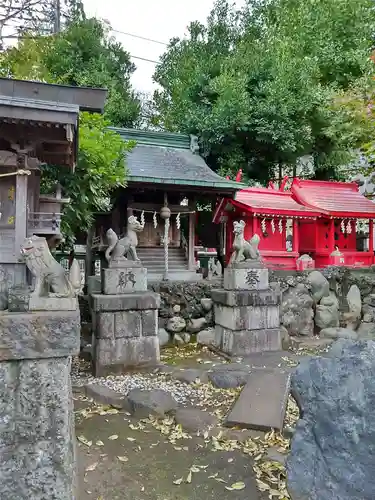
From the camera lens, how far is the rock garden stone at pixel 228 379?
6.44 meters

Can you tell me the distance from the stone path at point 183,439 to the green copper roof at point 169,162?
21.6ft

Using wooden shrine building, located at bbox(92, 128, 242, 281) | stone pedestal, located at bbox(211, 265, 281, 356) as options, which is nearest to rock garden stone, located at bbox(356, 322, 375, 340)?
stone pedestal, located at bbox(211, 265, 281, 356)

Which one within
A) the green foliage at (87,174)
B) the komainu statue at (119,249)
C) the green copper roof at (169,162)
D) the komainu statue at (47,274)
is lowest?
the komainu statue at (47,274)

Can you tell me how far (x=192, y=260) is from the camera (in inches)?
516

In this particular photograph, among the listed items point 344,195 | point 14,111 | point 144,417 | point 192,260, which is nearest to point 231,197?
point 192,260

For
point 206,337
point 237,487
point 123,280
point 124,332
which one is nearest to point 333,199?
point 206,337

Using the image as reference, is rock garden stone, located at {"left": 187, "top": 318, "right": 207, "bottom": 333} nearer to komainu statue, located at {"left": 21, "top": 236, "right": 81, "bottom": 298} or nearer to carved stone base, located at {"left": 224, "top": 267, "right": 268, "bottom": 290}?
carved stone base, located at {"left": 224, "top": 267, "right": 268, "bottom": 290}

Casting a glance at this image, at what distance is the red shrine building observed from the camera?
45.4ft

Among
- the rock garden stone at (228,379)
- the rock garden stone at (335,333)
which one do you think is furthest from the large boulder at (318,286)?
the rock garden stone at (228,379)

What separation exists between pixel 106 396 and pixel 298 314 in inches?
268

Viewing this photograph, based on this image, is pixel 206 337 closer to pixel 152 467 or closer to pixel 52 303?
pixel 152 467

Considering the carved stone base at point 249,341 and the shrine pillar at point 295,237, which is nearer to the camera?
the carved stone base at point 249,341

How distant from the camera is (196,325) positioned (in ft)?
35.9

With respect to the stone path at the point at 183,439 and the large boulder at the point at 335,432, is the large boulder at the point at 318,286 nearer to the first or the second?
the stone path at the point at 183,439
